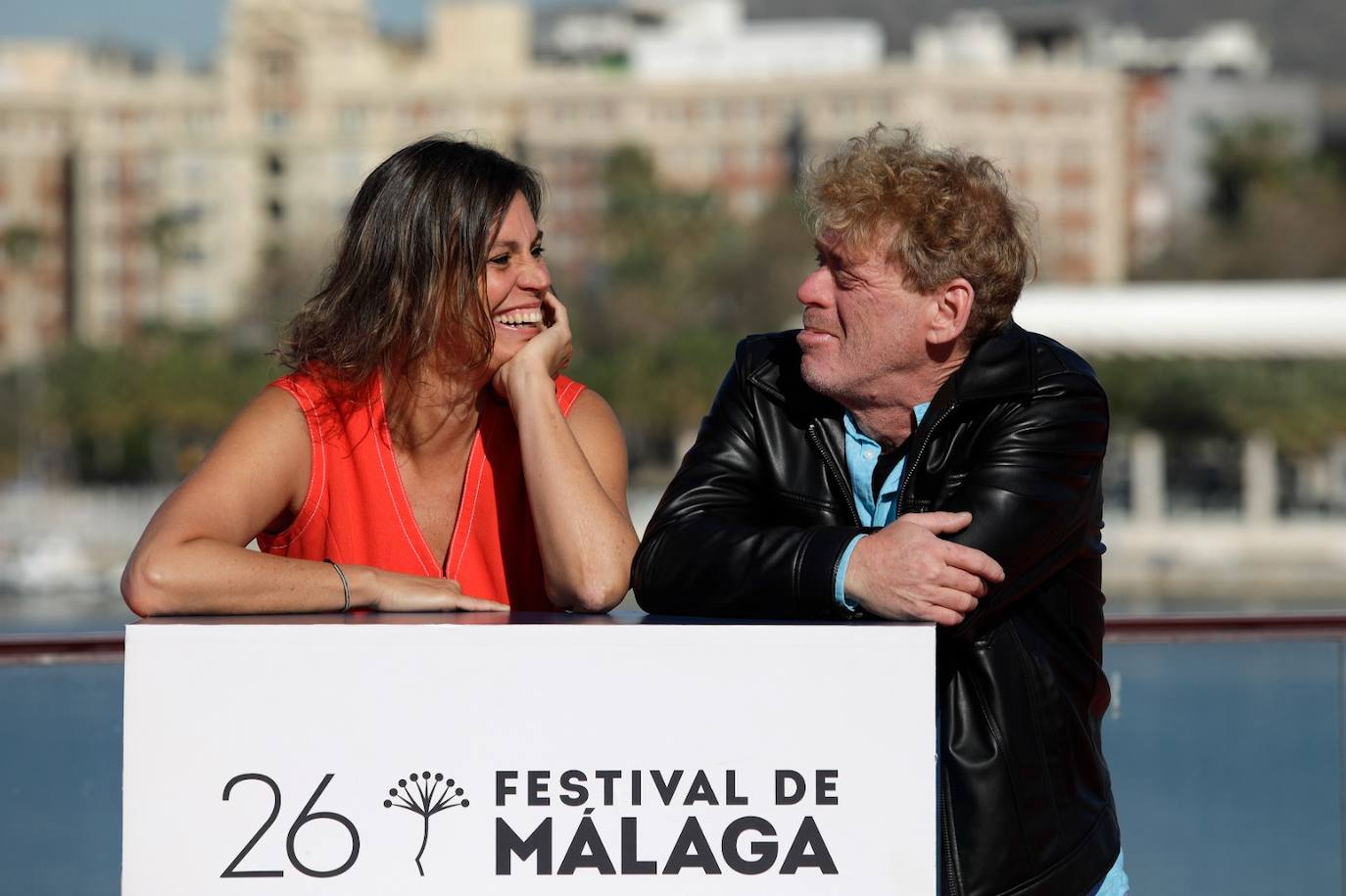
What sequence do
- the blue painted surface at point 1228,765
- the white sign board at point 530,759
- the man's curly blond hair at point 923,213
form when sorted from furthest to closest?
1. the blue painted surface at point 1228,765
2. the man's curly blond hair at point 923,213
3. the white sign board at point 530,759

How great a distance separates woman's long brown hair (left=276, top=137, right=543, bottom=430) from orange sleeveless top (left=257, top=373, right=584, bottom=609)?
5 cm

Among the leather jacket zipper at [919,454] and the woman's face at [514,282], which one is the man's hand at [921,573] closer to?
the leather jacket zipper at [919,454]

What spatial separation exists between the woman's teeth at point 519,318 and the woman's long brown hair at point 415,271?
37mm

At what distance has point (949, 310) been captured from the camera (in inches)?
90.3

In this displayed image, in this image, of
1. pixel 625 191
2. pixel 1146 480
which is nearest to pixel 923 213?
pixel 1146 480

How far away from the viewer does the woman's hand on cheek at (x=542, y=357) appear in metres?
2.54

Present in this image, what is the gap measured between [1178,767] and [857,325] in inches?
55.8

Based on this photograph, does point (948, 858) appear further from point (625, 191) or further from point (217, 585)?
point (625, 191)

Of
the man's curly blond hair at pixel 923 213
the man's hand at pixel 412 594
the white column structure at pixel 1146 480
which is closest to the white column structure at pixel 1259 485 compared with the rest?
the white column structure at pixel 1146 480

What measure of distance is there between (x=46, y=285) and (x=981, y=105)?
36.7m

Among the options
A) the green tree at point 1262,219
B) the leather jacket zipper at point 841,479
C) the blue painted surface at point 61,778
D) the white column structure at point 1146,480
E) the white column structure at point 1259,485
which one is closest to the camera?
the leather jacket zipper at point 841,479

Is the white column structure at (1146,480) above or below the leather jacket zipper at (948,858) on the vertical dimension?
below

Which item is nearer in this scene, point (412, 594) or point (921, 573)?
point (921, 573)

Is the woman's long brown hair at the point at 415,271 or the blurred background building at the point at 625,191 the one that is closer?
the woman's long brown hair at the point at 415,271
